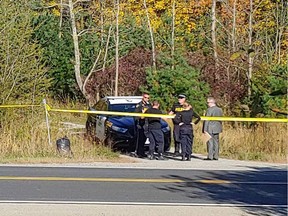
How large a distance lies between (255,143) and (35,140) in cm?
607

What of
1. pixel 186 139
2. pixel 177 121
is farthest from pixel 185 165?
pixel 177 121

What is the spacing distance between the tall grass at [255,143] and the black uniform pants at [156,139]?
2152 mm

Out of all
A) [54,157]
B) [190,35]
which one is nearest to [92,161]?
[54,157]

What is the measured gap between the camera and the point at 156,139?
15891 millimetres

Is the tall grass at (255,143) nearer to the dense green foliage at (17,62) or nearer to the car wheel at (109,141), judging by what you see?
the car wheel at (109,141)

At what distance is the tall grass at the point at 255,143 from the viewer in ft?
54.7

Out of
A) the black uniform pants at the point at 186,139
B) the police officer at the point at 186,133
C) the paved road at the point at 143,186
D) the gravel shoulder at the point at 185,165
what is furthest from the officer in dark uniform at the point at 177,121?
the paved road at the point at 143,186

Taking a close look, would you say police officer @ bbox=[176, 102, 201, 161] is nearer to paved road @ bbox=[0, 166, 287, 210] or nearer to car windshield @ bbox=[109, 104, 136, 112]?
paved road @ bbox=[0, 166, 287, 210]

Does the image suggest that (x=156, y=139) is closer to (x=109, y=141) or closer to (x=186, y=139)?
(x=186, y=139)

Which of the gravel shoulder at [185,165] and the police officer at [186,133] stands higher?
the police officer at [186,133]

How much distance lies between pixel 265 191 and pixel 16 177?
4.50 m

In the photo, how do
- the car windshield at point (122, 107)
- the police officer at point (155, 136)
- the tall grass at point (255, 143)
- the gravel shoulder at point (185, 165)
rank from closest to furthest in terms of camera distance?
the gravel shoulder at point (185, 165) → the police officer at point (155, 136) → the tall grass at point (255, 143) → the car windshield at point (122, 107)

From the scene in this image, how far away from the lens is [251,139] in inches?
712

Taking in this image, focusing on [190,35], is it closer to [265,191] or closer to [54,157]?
[54,157]
